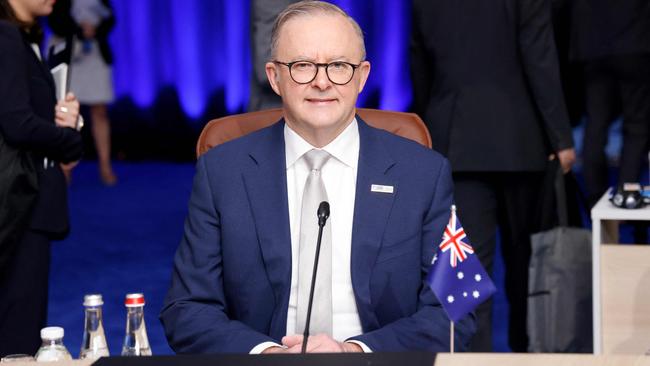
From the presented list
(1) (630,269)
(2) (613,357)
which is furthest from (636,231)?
(2) (613,357)

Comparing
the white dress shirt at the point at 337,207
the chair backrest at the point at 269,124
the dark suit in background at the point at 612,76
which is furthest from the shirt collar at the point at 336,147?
the dark suit in background at the point at 612,76

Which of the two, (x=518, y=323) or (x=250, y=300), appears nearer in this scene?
(x=250, y=300)

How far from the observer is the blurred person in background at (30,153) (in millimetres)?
3736

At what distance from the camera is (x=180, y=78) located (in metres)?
12.8

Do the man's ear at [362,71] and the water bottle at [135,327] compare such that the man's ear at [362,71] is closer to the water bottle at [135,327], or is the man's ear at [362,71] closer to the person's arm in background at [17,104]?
the water bottle at [135,327]

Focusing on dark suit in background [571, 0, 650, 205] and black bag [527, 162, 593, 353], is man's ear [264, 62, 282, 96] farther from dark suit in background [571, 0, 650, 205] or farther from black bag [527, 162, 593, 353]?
dark suit in background [571, 0, 650, 205]

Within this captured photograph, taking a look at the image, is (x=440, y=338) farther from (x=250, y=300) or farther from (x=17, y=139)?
(x=17, y=139)

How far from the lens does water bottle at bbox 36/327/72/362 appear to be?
7.60ft

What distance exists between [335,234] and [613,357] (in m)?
0.86

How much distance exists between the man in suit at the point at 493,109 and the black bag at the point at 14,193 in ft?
5.08

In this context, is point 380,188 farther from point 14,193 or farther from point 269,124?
point 14,193

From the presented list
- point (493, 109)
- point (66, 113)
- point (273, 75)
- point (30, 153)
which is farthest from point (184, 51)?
point (273, 75)

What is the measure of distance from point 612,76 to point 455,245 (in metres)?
4.48

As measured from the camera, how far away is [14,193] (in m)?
3.82
